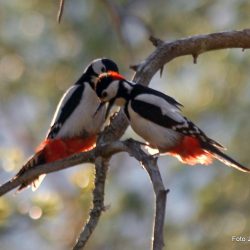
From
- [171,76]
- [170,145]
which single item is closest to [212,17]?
[171,76]

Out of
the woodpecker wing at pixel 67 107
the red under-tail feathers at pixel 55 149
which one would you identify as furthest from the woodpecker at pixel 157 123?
the woodpecker wing at pixel 67 107

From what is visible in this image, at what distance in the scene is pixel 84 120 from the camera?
176 inches

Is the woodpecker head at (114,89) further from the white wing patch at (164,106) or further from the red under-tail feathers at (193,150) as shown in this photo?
the red under-tail feathers at (193,150)

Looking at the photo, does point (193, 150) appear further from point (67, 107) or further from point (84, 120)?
point (67, 107)

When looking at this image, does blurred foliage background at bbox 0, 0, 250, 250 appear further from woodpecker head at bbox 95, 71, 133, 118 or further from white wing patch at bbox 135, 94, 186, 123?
white wing patch at bbox 135, 94, 186, 123

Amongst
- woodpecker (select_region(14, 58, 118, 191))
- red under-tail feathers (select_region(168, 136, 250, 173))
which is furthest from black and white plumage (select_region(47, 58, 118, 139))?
red under-tail feathers (select_region(168, 136, 250, 173))

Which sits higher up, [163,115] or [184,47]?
[184,47]

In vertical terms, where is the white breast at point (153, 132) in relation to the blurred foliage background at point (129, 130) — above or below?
above

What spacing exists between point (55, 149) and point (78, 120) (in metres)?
0.21

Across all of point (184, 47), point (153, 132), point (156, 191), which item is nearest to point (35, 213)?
point (153, 132)

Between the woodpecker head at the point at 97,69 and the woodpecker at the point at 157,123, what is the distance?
0.68 m

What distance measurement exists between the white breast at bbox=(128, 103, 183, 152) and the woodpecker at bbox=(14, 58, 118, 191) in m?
0.77

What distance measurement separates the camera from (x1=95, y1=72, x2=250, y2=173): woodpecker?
11.9 feet

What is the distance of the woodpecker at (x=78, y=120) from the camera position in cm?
444
